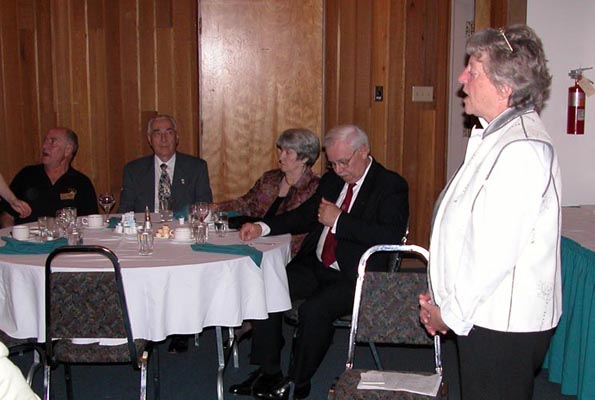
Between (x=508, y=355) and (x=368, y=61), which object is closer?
(x=508, y=355)

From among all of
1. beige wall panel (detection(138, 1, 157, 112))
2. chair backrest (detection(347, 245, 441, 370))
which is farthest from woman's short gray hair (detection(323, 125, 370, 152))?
beige wall panel (detection(138, 1, 157, 112))

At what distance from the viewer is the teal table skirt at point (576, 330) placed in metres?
3.21

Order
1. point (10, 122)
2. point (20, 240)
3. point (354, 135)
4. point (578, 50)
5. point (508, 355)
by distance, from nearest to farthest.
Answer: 1. point (508, 355)
2. point (20, 240)
3. point (354, 135)
4. point (578, 50)
5. point (10, 122)

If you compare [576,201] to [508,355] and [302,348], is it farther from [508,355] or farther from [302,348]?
[508,355]

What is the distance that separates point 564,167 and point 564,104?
408 millimetres

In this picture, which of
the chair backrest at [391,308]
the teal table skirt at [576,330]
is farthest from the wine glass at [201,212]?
the teal table skirt at [576,330]

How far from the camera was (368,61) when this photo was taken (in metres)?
6.23

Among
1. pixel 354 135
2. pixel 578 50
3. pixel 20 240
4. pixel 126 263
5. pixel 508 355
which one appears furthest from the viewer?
pixel 578 50

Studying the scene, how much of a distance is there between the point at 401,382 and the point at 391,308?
0.35 m

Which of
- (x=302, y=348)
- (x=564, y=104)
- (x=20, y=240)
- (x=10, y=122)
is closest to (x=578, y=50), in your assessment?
(x=564, y=104)

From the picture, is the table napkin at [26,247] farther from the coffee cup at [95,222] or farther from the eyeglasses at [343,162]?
the eyeglasses at [343,162]

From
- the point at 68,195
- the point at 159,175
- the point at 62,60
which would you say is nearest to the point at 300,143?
the point at 159,175

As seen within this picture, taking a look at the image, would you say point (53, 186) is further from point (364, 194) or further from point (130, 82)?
point (364, 194)

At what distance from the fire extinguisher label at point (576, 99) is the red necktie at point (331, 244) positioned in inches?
66.5
